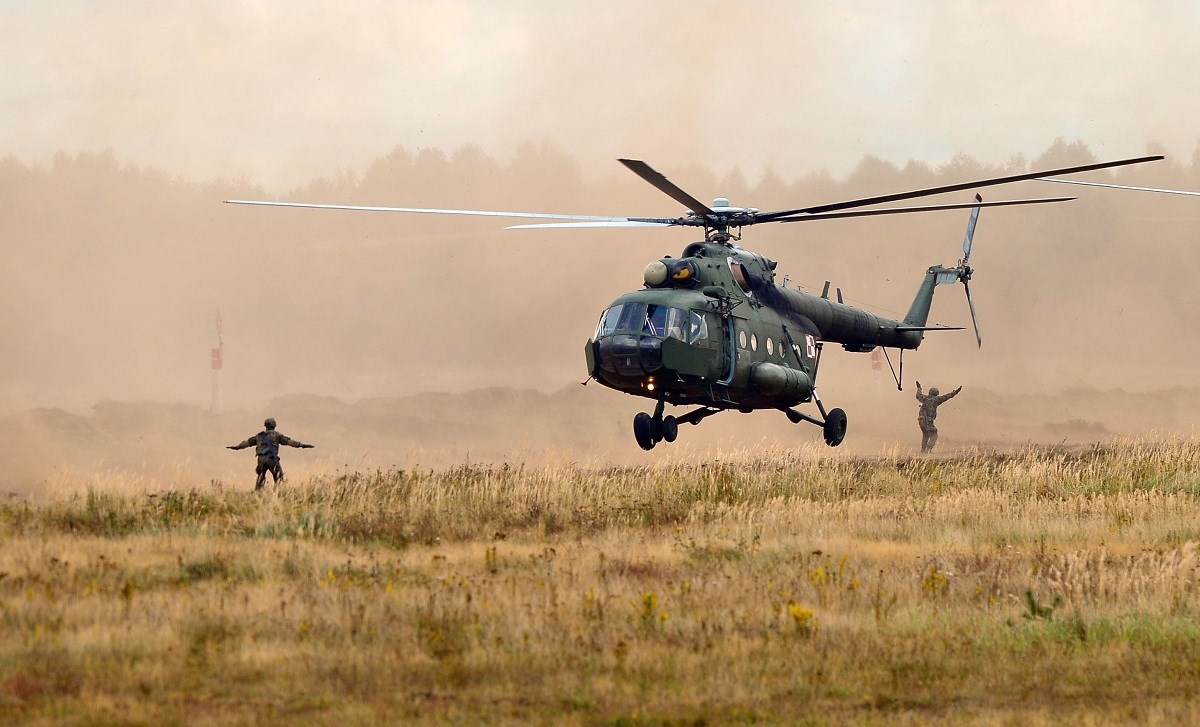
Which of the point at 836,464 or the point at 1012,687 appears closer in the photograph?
the point at 1012,687

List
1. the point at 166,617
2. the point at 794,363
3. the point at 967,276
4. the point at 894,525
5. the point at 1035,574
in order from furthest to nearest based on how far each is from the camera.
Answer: the point at 967,276, the point at 794,363, the point at 894,525, the point at 1035,574, the point at 166,617

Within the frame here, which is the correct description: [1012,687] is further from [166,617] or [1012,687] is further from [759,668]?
[166,617]

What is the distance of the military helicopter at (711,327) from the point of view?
23312 mm

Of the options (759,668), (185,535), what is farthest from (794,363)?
(759,668)

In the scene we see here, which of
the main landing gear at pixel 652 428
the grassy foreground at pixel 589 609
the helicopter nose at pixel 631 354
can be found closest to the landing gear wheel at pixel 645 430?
the main landing gear at pixel 652 428

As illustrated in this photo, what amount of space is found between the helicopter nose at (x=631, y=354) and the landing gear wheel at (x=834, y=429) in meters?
7.02

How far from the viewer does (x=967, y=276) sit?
107 feet

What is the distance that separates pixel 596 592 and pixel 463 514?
7089 mm

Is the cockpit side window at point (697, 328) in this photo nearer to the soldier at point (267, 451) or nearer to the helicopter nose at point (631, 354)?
the helicopter nose at point (631, 354)

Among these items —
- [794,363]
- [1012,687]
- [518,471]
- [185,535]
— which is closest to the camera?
[1012,687]

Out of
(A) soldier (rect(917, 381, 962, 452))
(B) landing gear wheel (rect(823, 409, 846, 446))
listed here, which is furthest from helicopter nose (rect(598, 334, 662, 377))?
(A) soldier (rect(917, 381, 962, 452))

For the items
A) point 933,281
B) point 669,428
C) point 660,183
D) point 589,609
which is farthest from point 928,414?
point 589,609

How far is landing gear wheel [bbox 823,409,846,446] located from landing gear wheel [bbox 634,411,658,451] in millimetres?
5401

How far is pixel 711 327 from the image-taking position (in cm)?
2423
